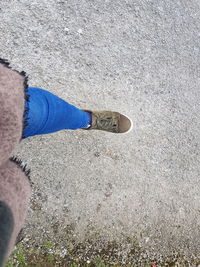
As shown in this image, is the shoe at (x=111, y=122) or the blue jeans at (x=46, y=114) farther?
the shoe at (x=111, y=122)

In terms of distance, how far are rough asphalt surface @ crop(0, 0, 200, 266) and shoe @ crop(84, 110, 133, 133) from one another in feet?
0.19

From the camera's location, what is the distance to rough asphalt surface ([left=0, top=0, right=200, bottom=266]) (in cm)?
200

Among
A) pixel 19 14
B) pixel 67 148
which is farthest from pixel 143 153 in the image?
pixel 19 14

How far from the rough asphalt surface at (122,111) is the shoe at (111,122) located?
6 cm

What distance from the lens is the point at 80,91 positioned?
2035 millimetres

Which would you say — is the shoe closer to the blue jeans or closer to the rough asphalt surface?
the rough asphalt surface

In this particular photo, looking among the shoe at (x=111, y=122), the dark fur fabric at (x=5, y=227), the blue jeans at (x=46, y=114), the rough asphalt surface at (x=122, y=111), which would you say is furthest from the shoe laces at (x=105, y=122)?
the dark fur fabric at (x=5, y=227)

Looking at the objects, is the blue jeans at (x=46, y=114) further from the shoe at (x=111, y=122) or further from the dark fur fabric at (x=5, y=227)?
the dark fur fabric at (x=5, y=227)

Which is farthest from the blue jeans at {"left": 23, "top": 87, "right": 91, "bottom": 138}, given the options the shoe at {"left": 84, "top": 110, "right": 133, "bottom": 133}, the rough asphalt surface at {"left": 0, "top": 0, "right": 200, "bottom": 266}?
the rough asphalt surface at {"left": 0, "top": 0, "right": 200, "bottom": 266}

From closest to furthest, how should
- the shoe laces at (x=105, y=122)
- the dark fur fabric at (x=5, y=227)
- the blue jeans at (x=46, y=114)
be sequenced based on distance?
the dark fur fabric at (x=5, y=227) → the blue jeans at (x=46, y=114) → the shoe laces at (x=105, y=122)

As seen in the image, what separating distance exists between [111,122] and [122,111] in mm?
150

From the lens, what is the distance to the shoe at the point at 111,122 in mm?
1963

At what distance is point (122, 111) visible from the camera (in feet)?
6.85

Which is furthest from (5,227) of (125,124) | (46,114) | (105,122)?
(125,124)
